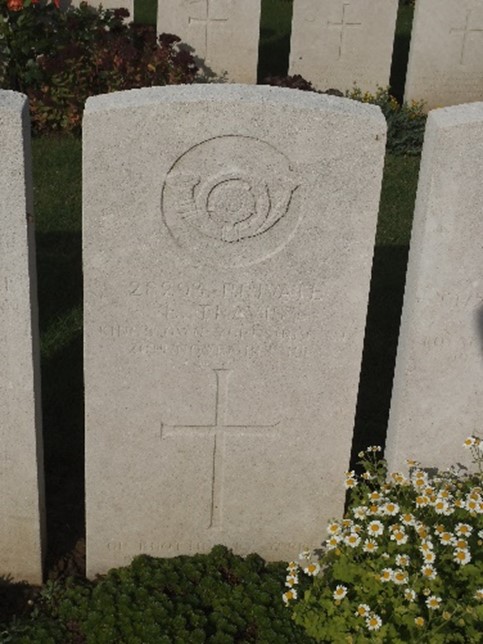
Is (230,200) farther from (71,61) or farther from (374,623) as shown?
(71,61)

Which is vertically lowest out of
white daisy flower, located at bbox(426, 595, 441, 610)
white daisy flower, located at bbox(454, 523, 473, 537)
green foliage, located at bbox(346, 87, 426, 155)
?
white daisy flower, located at bbox(426, 595, 441, 610)

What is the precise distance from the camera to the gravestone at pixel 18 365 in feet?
11.4

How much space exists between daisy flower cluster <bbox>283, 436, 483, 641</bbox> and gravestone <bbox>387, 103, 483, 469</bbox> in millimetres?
239

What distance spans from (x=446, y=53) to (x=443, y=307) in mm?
6673

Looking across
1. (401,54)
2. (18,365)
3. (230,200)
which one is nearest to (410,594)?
(230,200)

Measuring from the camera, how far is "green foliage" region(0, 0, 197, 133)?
882cm

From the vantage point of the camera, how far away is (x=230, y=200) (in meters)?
3.60

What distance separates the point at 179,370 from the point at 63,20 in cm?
630

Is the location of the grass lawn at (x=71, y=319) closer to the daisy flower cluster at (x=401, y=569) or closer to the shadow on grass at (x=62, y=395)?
the shadow on grass at (x=62, y=395)

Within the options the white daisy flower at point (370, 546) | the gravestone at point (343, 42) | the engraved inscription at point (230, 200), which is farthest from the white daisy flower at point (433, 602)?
the gravestone at point (343, 42)

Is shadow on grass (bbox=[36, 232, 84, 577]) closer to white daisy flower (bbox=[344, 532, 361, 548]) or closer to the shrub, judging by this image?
white daisy flower (bbox=[344, 532, 361, 548])

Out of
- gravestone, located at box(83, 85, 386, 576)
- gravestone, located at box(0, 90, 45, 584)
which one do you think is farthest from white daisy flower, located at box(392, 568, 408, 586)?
→ gravestone, located at box(0, 90, 45, 584)

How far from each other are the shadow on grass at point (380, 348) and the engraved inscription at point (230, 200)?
1.81 m

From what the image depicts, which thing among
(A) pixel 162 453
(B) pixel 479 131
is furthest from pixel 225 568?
(B) pixel 479 131
